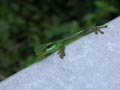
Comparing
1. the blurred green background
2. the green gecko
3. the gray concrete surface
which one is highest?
the gray concrete surface

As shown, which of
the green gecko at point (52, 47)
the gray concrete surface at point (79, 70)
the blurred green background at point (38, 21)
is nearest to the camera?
the gray concrete surface at point (79, 70)

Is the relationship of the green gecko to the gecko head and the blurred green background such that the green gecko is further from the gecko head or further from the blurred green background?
the blurred green background

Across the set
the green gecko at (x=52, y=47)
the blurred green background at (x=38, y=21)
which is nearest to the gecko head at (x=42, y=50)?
the green gecko at (x=52, y=47)

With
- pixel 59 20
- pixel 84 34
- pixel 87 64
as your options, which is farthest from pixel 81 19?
pixel 87 64

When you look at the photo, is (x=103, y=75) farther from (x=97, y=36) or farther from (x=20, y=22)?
(x=20, y=22)

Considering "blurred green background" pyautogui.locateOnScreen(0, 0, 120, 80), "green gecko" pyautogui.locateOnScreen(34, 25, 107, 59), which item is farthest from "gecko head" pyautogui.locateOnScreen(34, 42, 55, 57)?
"blurred green background" pyautogui.locateOnScreen(0, 0, 120, 80)

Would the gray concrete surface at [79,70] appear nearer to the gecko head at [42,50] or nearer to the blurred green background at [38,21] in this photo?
the gecko head at [42,50]
